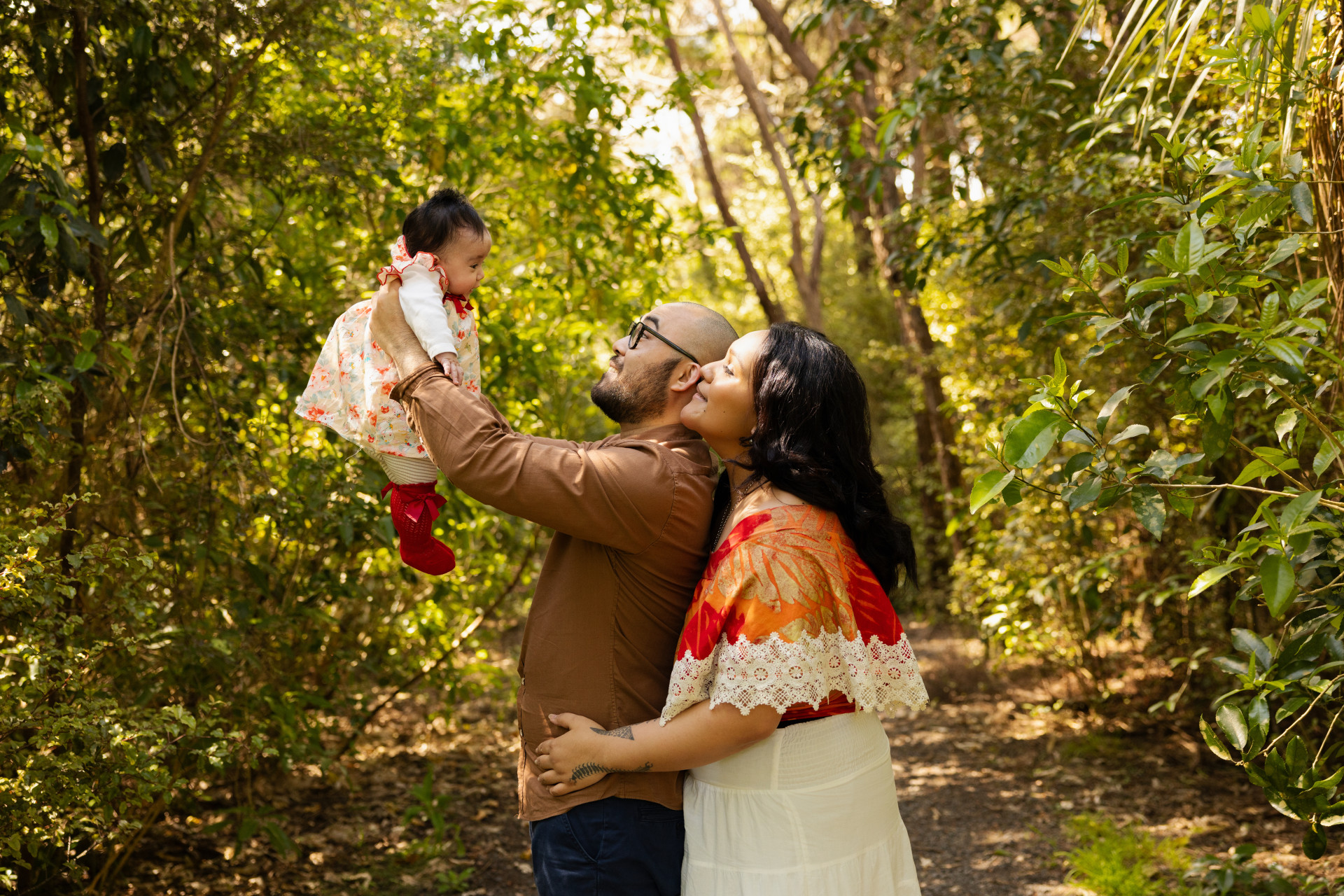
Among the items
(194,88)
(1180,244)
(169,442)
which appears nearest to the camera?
(1180,244)

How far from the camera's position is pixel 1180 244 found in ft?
5.62

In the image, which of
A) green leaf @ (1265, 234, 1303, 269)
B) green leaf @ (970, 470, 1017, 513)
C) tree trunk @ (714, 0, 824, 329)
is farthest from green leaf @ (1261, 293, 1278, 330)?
tree trunk @ (714, 0, 824, 329)

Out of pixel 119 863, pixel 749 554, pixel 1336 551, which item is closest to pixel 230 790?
pixel 119 863

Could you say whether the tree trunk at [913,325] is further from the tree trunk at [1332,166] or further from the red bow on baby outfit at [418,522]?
the red bow on baby outfit at [418,522]

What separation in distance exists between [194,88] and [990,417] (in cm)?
408

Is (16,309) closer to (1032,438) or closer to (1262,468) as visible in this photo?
(1032,438)

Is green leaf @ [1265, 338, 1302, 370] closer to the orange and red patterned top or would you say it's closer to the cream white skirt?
the orange and red patterned top

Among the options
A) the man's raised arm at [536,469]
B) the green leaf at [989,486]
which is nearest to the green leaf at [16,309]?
the man's raised arm at [536,469]

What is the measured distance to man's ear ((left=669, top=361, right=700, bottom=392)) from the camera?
2.07 metres

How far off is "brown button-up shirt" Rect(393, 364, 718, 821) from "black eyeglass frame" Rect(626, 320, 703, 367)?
0.16 m

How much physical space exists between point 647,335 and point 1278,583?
3.98 feet

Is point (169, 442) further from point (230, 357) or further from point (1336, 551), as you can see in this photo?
point (1336, 551)

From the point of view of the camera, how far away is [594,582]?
1.92 metres

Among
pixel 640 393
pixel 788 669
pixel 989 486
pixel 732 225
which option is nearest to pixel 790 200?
pixel 732 225
